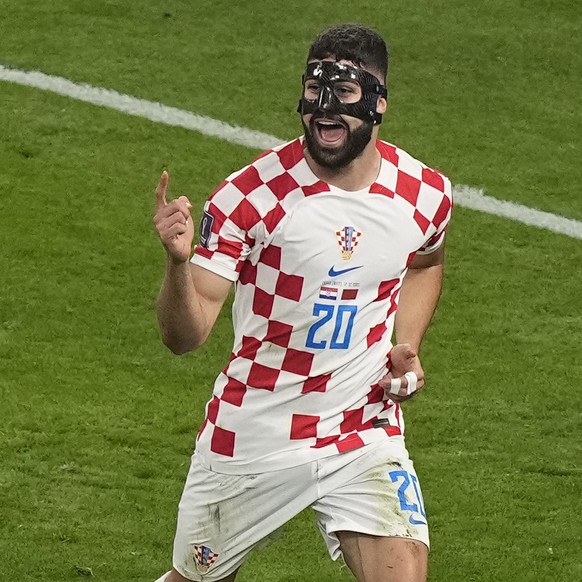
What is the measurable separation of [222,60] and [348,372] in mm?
5535

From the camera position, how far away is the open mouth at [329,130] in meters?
4.63

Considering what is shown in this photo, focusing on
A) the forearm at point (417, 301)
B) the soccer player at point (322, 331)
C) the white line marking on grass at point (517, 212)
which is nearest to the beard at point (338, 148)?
the soccer player at point (322, 331)

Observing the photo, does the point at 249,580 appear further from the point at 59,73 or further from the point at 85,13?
the point at 85,13

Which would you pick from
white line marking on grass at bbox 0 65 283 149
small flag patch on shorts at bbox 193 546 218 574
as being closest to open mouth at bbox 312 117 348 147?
small flag patch on shorts at bbox 193 546 218 574

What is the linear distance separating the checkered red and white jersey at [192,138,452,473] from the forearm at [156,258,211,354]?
0.22 meters

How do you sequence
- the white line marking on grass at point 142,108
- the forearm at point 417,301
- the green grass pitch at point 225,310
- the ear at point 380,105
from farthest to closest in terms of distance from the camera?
the white line marking on grass at point 142,108 < the green grass pitch at point 225,310 < the forearm at point 417,301 < the ear at point 380,105

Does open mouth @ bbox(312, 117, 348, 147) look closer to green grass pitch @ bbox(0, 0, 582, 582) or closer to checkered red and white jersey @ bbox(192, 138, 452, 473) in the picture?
checkered red and white jersey @ bbox(192, 138, 452, 473)

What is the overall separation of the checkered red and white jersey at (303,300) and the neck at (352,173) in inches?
1.0

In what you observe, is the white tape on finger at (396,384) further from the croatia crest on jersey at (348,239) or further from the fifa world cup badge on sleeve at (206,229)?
the fifa world cup badge on sleeve at (206,229)

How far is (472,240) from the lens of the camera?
8.45 m

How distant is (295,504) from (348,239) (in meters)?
0.85

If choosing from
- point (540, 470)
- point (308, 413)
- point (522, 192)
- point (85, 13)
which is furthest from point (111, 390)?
point (85, 13)

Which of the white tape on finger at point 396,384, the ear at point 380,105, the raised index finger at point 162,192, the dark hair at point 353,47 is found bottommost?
the white tape on finger at point 396,384

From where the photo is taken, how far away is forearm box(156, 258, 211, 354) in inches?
170
